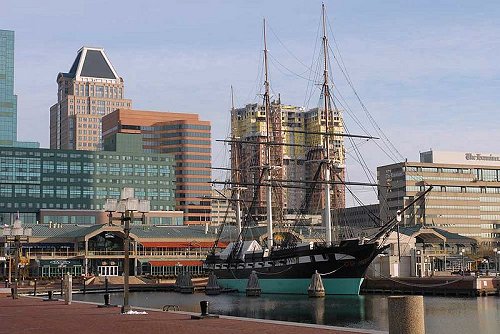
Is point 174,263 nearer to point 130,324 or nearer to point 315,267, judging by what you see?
point 315,267

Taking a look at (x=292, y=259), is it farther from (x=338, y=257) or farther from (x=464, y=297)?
(x=464, y=297)

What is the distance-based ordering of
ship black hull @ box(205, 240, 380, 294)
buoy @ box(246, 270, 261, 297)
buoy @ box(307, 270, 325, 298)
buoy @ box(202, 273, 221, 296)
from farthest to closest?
buoy @ box(202, 273, 221, 296), buoy @ box(246, 270, 261, 297), ship black hull @ box(205, 240, 380, 294), buoy @ box(307, 270, 325, 298)

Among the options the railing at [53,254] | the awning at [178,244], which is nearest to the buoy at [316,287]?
the railing at [53,254]

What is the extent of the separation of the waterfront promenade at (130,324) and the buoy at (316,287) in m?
43.1

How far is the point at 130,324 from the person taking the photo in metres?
34.2

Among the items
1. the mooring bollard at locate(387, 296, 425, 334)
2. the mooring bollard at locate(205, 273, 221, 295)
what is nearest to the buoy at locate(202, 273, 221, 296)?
the mooring bollard at locate(205, 273, 221, 295)

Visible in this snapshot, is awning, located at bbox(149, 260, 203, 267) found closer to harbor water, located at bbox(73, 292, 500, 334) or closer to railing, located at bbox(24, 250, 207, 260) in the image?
railing, located at bbox(24, 250, 207, 260)

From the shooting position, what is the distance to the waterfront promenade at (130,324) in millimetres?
30520

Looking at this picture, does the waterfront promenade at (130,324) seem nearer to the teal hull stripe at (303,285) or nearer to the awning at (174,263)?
the teal hull stripe at (303,285)

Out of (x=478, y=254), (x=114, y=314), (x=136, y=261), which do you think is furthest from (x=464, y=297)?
(x=478, y=254)

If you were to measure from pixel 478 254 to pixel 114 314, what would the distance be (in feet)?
453

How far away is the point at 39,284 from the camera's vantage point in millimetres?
107688

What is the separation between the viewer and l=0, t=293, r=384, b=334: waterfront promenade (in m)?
30.5

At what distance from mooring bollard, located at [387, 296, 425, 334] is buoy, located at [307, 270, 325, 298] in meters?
64.8
